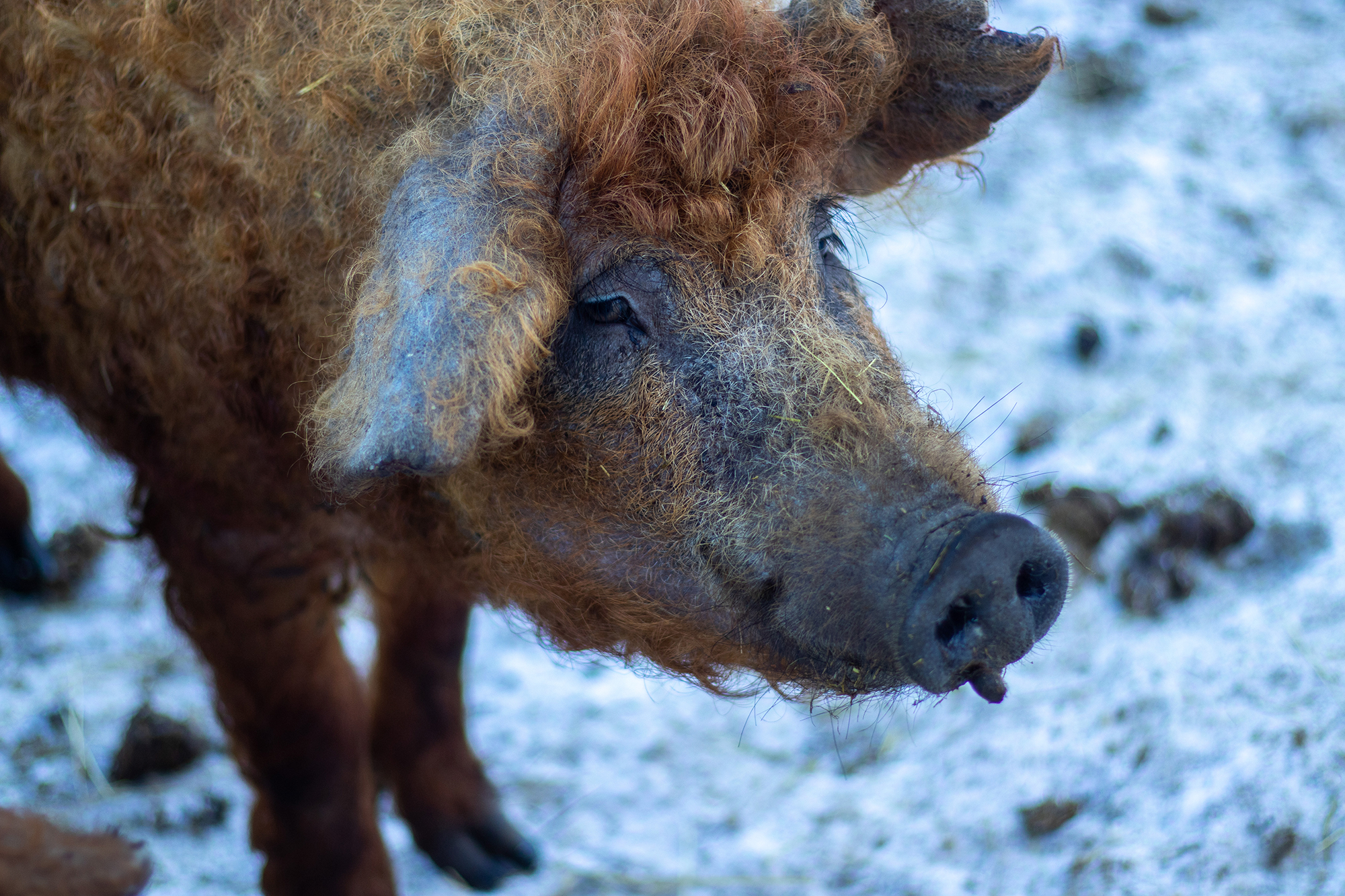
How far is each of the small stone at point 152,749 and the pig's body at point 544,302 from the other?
3.99 ft

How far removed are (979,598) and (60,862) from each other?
2133mm

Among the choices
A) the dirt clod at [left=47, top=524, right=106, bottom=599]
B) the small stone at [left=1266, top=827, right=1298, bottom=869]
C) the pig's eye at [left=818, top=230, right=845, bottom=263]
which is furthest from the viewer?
the dirt clod at [left=47, top=524, right=106, bottom=599]

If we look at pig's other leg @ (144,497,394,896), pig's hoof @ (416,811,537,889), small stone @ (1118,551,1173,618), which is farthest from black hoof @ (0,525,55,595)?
small stone @ (1118,551,1173,618)

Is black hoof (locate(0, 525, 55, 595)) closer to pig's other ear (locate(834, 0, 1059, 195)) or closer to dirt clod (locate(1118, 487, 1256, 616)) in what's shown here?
pig's other ear (locate(834, 0, 1059, 195))

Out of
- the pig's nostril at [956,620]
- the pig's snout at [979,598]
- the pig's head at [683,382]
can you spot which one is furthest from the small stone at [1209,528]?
the pig's nostril at [956,620]

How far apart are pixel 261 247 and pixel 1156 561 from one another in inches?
122

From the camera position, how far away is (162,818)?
11.3 ft

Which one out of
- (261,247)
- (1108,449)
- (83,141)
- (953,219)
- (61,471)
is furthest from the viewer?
(953,219)

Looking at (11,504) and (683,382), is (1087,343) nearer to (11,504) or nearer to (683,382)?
(683,382)

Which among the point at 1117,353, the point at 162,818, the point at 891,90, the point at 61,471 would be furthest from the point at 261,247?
the point at 1117,353

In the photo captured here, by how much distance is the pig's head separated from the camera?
1715 mm

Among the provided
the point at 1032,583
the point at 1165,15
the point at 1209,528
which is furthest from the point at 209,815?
the point at 1165,15

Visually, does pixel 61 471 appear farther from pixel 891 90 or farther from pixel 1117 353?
pixel 1117 353

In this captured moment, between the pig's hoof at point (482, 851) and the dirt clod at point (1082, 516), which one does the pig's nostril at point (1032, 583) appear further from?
the pig's hoof at point (482, 851)
